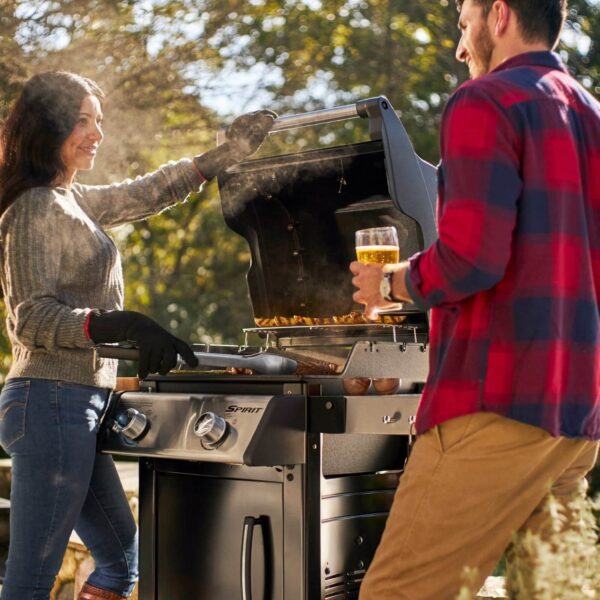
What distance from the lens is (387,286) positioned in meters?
2.18

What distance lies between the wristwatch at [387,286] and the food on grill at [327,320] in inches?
33.6

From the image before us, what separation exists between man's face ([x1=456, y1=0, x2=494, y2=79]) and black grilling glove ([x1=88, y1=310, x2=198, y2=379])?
106 cm

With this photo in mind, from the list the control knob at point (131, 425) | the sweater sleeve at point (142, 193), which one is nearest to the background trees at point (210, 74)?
the sweater sleeve at point (142, 193)

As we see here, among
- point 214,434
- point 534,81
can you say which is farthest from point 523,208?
point 214,434

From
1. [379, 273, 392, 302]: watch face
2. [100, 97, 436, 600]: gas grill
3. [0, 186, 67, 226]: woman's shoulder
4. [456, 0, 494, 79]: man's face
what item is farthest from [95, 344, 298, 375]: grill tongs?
[456, 0, 494, 79]: man's face

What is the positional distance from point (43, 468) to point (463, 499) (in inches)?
49.3

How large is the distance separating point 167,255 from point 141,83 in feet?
14.2

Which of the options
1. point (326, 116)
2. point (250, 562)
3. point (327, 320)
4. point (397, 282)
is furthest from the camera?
point (327, 320)

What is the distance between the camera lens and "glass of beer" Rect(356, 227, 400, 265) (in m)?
2.58

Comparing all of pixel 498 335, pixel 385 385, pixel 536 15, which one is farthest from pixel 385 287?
pixel 385 385

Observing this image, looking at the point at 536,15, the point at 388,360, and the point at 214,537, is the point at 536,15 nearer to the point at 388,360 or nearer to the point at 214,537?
the point at 388,360

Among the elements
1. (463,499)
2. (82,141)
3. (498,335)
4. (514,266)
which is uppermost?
(82,141)

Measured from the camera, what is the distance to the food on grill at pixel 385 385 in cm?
290

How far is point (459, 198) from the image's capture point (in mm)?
2016
